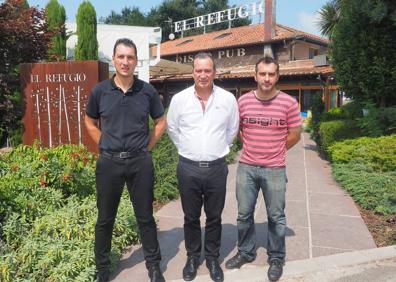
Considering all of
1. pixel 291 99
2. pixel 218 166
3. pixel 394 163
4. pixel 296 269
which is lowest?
pixel 296 269

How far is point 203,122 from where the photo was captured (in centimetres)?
337

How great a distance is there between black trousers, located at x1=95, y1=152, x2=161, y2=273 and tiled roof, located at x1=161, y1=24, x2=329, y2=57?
22.2 meters

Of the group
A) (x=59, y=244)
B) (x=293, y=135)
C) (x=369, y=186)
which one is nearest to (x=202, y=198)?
(x=293, y=135)

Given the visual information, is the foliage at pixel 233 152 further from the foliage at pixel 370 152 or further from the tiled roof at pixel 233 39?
the tiled roof at pixel 233 39

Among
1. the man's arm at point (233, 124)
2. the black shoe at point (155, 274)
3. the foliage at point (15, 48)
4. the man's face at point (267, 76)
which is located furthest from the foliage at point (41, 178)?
the foliage at point (15, 48)

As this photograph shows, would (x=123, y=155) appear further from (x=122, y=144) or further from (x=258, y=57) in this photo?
(x=258, y=57)

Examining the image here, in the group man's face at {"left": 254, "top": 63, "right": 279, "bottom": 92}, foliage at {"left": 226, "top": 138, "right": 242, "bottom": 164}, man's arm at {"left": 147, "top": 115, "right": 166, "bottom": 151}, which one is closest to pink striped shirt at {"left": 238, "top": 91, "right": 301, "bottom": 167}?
man's face at {"left": 254, "top": 63, "right": 279, "bottom": 92}

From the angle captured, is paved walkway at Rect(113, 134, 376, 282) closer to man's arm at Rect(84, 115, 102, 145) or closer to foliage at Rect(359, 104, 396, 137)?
man's arm at Rect(84, 115, 102, 145)

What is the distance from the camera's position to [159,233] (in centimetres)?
468

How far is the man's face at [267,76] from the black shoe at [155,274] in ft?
5.69

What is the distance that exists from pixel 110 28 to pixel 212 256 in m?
16.0

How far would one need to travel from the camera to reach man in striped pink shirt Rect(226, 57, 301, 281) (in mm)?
3461

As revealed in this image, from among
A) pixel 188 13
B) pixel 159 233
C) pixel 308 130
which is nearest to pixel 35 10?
pixel 159 233

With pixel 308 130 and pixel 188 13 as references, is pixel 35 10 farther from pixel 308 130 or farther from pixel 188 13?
pixel 188 13
